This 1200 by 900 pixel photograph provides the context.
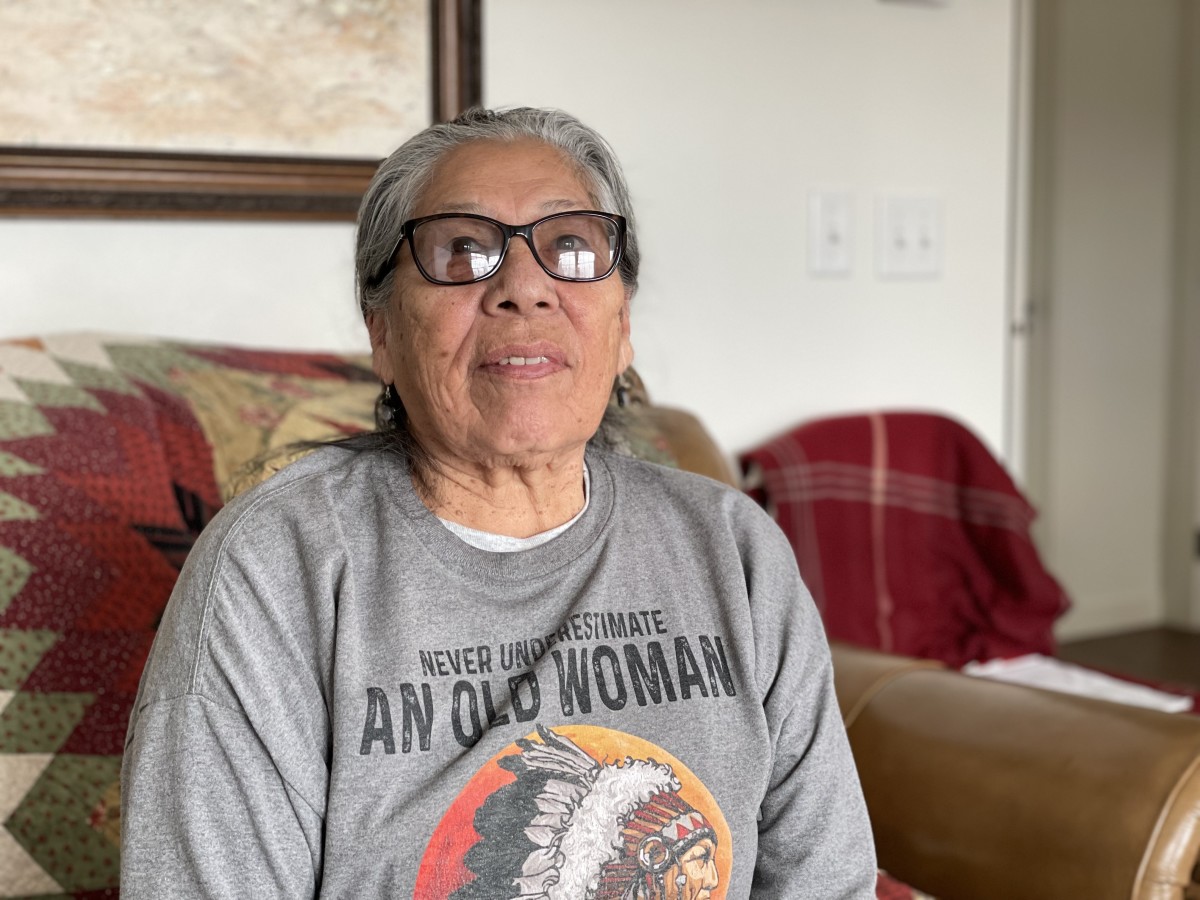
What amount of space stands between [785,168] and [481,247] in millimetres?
1288

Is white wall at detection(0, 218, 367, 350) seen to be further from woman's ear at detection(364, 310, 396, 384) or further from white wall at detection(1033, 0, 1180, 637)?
white wall at detection(1033, 0, 1180, 637)

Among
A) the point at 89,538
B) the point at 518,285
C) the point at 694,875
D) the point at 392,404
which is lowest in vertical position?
the point at 694,875

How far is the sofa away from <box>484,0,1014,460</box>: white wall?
28.0 inches

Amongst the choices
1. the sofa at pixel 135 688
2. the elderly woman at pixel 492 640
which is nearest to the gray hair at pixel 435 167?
the elderly woman at pixel 492 640

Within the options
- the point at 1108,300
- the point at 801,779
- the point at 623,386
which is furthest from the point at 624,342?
the point at 1108,300

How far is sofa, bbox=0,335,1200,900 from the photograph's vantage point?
1239 mm

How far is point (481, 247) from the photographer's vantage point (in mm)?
1041

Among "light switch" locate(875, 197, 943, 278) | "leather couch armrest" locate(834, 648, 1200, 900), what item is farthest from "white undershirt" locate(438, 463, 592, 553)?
"light switch" locate(875, 197, 943, 278)

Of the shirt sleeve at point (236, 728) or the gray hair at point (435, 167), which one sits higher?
the gray hair at point (435, 167)

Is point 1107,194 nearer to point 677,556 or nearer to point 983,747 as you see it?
point 983,747

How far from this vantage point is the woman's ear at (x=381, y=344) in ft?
3.68

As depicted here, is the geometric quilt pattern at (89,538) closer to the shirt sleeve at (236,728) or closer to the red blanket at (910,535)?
the shirt sleeve at (236,728)

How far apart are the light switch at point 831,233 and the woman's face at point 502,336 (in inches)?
48.5

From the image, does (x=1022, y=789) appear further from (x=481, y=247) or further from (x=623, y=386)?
(x=481, y=247)
